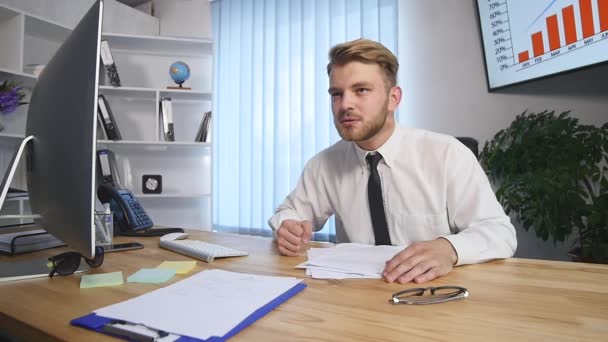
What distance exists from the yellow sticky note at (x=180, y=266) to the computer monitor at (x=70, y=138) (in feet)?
0.63

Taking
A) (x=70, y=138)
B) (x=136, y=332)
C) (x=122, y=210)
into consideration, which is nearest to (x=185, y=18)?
(x=122, y=210)

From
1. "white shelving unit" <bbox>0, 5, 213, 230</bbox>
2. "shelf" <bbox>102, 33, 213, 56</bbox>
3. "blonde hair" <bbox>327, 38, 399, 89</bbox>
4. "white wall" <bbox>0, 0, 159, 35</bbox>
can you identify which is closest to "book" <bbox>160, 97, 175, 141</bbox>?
"white shelving unit" <bbox>0, 5, 213, 230</bbox>

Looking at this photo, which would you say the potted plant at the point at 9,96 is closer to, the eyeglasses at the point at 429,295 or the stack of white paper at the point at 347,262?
the stack of white paper at the point at 347,262

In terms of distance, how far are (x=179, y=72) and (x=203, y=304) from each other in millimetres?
2639

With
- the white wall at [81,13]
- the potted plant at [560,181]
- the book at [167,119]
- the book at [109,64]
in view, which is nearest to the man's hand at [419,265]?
the potted plant at [560,181]

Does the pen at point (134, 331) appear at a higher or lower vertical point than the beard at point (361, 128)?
lower

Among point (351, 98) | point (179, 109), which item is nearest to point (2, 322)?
point (351, 98)

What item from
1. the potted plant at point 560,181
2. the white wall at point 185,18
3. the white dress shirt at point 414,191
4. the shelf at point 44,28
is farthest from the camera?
the white wall at point 185,18

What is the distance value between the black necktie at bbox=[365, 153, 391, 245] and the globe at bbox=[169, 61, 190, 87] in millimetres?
2186

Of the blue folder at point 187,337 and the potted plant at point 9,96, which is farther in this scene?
the potted plant at point 9,96

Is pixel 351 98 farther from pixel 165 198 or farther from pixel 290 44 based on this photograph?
pixel 165 198

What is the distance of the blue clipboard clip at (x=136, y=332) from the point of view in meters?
0.41

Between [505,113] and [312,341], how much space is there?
225 centimetres

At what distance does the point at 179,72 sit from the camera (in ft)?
9.27
